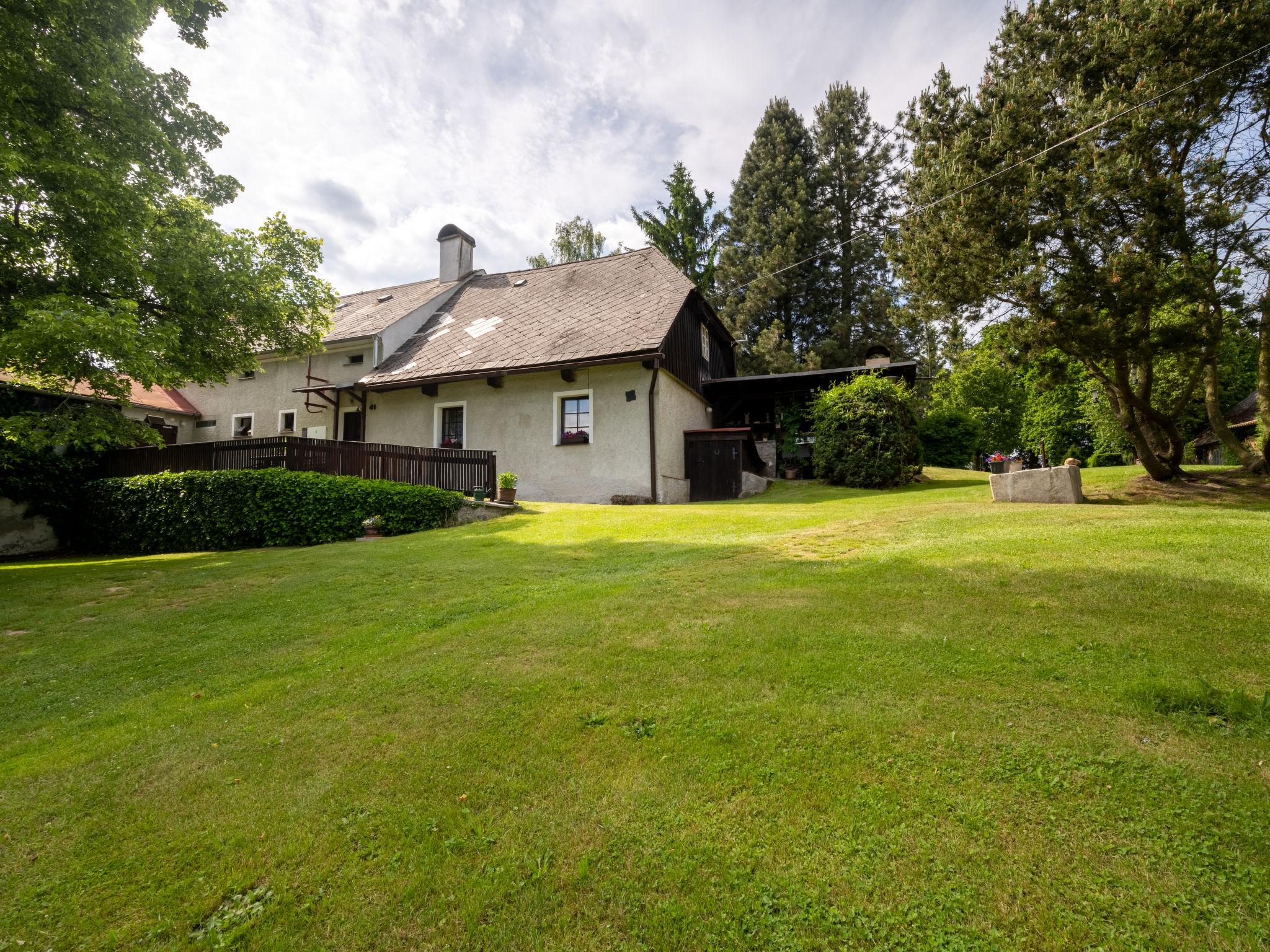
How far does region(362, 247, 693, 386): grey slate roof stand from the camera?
14969 mm

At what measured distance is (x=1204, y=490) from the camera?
10.7 m

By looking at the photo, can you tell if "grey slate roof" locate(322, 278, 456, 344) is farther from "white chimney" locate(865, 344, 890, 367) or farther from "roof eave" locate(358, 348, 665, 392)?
"white chimney" locate(865, 344, 890, 367)

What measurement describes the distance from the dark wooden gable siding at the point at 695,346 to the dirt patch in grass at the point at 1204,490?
993 cm

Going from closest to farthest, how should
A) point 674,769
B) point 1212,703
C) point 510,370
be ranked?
point 674,769 < point 1212,703 < point 510,370

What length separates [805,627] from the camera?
3.89 metres

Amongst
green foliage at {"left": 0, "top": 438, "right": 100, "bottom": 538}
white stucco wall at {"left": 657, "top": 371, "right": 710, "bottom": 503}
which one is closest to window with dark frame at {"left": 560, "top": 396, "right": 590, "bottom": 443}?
white stucco wall at {"left": 657, "top": 371, "right": 710, "bottom": 503}

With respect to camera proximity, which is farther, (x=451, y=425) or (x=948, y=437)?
(x=948, y=437)

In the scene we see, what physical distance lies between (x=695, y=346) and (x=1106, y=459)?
25218 mm

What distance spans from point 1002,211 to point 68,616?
15157 mm

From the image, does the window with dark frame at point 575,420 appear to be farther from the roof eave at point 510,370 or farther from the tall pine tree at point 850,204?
the tall pine tree at point 850,204

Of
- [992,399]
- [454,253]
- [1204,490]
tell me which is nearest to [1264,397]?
[1204,490]

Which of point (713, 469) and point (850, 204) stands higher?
point (850, 204)

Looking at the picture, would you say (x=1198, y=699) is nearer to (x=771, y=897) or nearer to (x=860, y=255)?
(x=771, y=897)

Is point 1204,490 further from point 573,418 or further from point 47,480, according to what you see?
point 47,480
